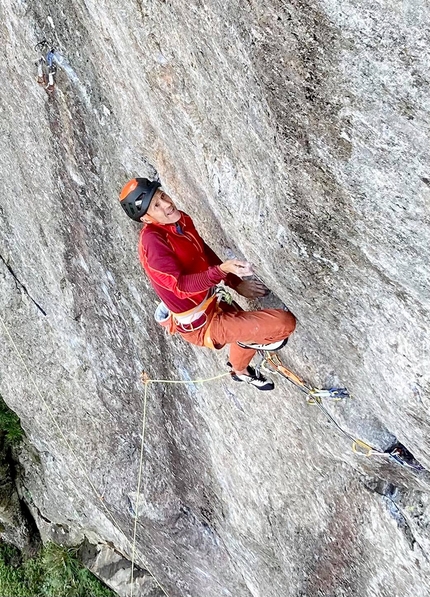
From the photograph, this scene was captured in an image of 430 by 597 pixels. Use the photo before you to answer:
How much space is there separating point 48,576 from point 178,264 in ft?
39.0

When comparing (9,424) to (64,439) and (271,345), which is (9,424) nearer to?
(64,439)

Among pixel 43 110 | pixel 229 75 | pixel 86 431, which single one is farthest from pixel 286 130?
pixel 86 431

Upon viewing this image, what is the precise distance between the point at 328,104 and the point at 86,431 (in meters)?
7.42

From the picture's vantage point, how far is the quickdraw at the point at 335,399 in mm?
4672

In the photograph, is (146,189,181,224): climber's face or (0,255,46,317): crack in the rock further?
(0,255,46,317): crack in the rock

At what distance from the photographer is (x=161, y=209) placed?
4.52 m

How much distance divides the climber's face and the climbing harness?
2673mm

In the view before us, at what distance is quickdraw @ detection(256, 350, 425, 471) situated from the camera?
15.3 ft

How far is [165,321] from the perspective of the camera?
5.38 metres

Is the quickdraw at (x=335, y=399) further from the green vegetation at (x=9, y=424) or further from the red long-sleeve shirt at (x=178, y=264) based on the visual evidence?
the green vegetation at (x=9, y=424)

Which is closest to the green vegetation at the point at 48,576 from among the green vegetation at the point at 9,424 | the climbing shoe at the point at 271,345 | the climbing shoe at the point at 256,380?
the green vegetation at the point at 9,424

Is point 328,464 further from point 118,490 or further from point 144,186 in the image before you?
point 118,490

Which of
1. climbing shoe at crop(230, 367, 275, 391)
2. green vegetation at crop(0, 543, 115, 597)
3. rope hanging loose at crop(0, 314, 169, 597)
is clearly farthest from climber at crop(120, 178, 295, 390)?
green vegetation at crop(0, 543, 115, 597)

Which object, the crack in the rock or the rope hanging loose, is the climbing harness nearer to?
the crack in the rock
